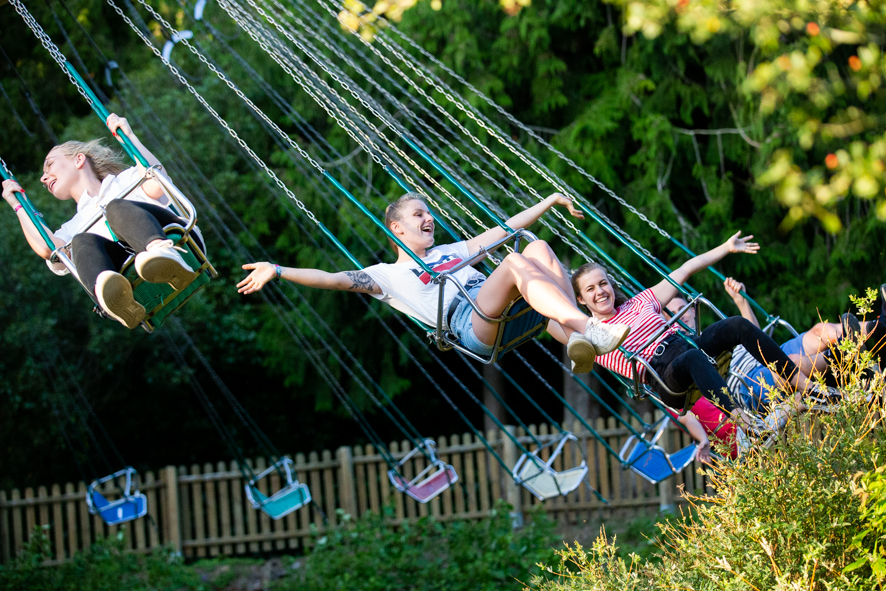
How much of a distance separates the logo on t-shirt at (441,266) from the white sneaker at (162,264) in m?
1.02

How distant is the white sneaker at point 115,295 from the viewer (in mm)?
3328

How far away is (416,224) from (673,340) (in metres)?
1.26

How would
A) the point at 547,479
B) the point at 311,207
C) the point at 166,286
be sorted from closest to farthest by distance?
the point at 166,286, the point at 547,479, the point at 311,207

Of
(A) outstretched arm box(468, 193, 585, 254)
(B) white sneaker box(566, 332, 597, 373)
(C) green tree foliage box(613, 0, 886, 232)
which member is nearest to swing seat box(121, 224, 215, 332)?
(A) outstretched arm box(468, 193, 585, 254)

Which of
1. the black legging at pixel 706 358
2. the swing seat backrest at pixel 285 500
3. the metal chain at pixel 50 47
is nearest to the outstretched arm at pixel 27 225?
the metal chain at pixel 50 47

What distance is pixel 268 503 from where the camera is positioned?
20.8 ft

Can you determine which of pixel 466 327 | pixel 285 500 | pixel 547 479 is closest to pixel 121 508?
pixel 285 500

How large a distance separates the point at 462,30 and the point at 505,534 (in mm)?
4500

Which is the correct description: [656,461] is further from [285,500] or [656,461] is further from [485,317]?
[285,500]

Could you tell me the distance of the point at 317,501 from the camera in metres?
8.55

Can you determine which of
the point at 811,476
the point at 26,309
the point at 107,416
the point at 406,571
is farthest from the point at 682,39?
the point at 107,416

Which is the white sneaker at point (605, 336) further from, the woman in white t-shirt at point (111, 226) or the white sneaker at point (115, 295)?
the white sneaker at point (115, 295)

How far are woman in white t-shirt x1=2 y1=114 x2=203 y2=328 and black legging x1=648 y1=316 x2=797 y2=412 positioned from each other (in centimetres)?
197

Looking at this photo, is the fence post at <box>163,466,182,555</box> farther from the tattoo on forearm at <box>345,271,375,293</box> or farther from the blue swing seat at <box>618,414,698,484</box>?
the tattoo on forearm at <box>345,271,375,293</box>
